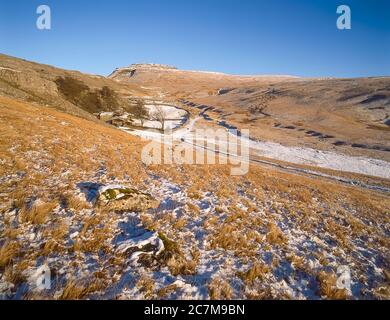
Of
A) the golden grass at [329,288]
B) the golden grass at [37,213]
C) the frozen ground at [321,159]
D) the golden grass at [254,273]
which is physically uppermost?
the golden grass at [37,213]

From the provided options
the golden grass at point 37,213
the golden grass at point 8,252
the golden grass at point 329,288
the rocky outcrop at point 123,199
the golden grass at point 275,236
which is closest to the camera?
the golden grass at point 8,252

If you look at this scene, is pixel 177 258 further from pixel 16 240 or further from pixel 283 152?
pixel 283 152

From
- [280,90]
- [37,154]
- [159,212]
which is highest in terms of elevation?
[280,90]

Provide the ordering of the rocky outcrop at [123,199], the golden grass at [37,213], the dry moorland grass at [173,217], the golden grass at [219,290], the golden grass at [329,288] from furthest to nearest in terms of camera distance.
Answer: the rocky outcrop at [123,199], the golden grass at [37,213], the dry moorland grass at [173,217], the golden grass at [329,288], the golden grass at [219,290]

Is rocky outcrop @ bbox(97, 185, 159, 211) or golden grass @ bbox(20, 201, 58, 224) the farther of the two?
rocky outcrop @ bbox(97, 185, 159, 211)

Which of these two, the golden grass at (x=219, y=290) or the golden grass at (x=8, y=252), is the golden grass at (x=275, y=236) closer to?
the golden grass at (x=219, y=290)

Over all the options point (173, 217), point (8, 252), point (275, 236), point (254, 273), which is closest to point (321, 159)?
point (275, 236)

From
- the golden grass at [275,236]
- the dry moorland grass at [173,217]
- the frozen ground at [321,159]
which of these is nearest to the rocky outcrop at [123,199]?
the dry moorland grass at [173,217]

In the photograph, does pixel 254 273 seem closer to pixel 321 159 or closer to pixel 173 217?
pixel 173 217

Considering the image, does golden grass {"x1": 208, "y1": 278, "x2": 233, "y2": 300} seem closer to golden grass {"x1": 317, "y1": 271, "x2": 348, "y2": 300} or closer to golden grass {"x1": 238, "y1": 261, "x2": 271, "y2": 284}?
golden grass {"x1": 238, "y1": 261, "x2": 271, "y2": 284}

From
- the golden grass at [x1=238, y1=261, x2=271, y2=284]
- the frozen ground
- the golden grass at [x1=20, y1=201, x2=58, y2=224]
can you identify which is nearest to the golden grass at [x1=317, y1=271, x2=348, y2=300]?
the golden grass at [x1=238, y1=261, x2=271, y2=284]
